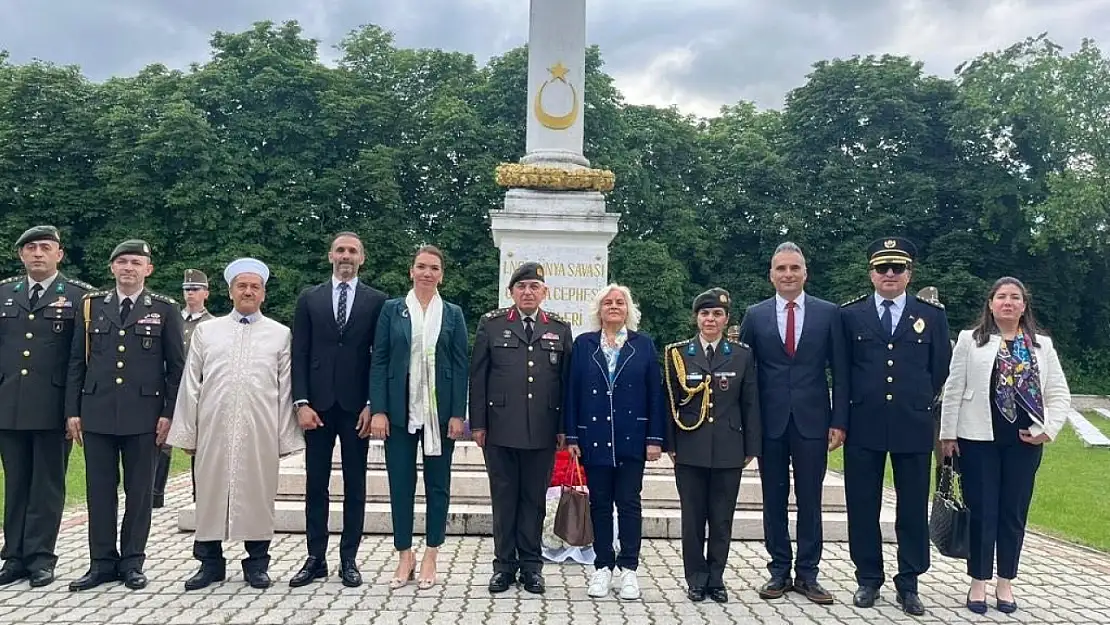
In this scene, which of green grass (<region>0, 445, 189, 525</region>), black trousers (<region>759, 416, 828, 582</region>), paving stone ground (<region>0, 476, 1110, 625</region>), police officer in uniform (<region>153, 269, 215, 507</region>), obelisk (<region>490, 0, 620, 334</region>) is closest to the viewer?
paving stone ground (<region>0, 476, 1110, 625</region>)

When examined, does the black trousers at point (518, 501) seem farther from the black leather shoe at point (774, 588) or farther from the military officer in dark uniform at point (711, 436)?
the black leather shoe at point (774, 588)

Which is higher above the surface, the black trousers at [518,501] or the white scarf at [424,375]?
the white scarf at [424,375]

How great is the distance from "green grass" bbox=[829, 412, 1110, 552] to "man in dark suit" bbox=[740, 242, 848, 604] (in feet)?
11.0

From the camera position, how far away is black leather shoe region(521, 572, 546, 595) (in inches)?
192

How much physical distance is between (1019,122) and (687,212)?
33.3 feet

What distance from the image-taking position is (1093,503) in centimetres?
882

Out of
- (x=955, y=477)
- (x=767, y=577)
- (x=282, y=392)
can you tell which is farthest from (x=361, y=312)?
(x=955, y=477)

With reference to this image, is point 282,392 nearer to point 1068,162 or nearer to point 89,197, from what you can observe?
point 89,197

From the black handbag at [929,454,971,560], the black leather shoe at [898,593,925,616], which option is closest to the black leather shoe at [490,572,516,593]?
the black leather shoe at [898,593,925,616]

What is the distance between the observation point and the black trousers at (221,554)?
16.2 ft

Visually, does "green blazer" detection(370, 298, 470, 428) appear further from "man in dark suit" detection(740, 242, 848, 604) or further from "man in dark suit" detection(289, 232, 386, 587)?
"man in dark suit" detection(740, 242, 848, 604)

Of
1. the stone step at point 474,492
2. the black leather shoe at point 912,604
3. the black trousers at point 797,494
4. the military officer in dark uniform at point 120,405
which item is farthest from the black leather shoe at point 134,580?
the black leather shoe at point 912,604

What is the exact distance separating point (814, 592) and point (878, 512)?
576 millimetres

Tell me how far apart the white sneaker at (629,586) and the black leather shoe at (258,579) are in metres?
2.01
